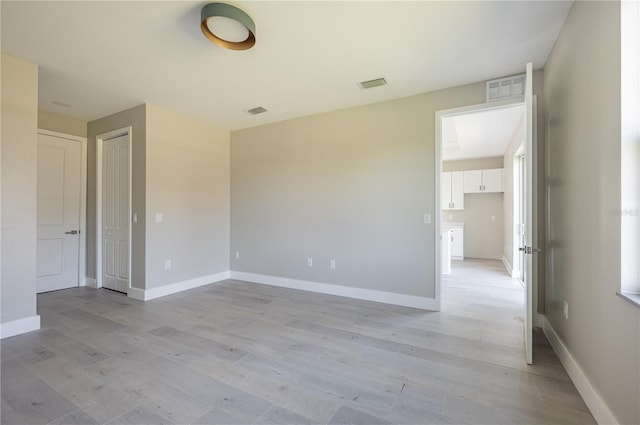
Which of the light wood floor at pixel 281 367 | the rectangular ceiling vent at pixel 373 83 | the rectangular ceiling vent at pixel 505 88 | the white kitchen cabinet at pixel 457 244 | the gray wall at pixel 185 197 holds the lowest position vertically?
the light wood floor at pixel 281 367

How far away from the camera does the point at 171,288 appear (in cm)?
411

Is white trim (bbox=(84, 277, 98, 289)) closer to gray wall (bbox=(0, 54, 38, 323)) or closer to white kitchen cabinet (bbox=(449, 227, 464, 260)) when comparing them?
gray wall (bbox=(0, 54, 38, 323))

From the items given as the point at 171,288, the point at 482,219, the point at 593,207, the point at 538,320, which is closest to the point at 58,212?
the point at 171,288

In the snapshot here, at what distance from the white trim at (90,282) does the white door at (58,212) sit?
121mm

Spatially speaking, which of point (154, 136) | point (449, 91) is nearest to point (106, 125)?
point (154, 136)

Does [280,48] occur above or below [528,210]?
above

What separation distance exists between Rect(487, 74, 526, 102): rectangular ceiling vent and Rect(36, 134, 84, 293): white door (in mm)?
5887

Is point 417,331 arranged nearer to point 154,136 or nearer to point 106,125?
point 154,136

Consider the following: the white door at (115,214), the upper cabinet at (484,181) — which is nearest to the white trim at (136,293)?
the white door at (115,214)

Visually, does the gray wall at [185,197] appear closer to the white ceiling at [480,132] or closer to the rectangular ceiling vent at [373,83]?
the rectangular ceiling vent at [373,83]

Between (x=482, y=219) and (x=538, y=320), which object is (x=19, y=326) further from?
(x=482, y=219)

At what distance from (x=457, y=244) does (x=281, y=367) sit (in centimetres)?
658

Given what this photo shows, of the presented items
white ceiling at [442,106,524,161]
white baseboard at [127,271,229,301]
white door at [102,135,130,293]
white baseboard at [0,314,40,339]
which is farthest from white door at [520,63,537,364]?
white door at [102,135,130,293]

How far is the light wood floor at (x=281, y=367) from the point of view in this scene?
1.68 meters
